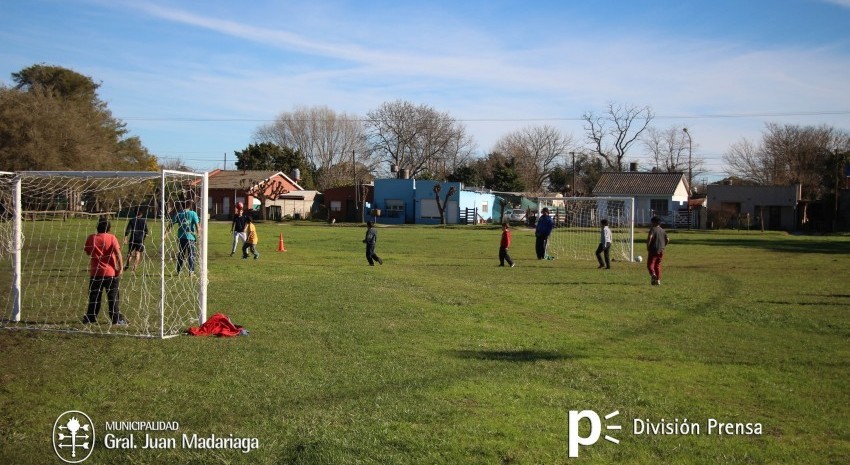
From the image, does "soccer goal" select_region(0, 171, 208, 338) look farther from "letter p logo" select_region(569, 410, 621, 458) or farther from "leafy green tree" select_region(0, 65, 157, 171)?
"leafy green tree" select_region(0, 65, 157, 171)

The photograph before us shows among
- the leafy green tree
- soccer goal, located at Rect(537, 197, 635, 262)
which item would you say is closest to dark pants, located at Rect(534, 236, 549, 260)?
soccer goal, located at Rect(537, 197, 635, 262)

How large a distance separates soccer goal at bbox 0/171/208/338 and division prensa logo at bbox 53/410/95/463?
3.81 meters

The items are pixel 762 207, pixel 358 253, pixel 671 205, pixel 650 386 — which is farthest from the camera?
pixel 671 205

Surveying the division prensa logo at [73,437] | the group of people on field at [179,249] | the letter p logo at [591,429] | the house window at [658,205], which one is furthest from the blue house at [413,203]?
the division prensa logo at [73,437]

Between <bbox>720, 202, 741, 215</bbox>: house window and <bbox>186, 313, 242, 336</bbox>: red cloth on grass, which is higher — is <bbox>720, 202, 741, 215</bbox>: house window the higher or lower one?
the higher one

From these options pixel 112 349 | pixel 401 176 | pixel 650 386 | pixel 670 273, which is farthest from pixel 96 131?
pixel 650 386

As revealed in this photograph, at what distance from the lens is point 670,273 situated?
75.2 ft

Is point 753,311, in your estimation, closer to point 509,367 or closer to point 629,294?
point 629,294

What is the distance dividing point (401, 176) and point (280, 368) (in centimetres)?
7810

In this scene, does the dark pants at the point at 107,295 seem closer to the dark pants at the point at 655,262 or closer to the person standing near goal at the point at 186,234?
the person standing near goal at the point at 186,234

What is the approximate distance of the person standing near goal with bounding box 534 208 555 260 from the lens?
27.6 m

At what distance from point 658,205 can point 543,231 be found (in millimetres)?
46738

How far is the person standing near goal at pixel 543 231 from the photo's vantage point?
27.6m

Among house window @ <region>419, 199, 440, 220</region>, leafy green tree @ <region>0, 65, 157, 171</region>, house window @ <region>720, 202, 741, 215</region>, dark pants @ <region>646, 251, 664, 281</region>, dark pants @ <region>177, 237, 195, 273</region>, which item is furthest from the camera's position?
house window @ <region>419, 199, 440, 220</region>
